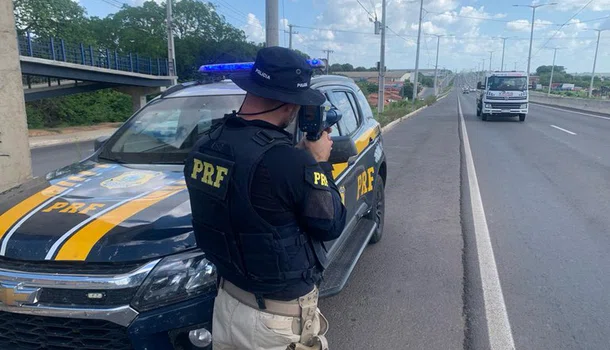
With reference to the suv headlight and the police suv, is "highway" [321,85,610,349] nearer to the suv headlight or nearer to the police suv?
the police suv

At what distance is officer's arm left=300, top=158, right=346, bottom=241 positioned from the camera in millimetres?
1618

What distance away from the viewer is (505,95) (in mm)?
22312

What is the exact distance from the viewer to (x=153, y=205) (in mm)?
2482

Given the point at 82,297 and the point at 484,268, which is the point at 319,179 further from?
the point at 484,268

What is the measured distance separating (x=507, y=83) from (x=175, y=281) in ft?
78.8

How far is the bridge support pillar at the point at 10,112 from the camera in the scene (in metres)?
5.13

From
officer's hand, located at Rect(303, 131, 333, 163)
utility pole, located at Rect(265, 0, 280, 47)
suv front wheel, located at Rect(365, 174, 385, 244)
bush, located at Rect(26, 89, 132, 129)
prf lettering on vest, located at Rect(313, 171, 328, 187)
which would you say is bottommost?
bush, located at Rect(26, 89, 132, 129)

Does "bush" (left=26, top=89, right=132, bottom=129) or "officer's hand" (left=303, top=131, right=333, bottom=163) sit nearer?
"officer's hand" (left=303, top=131, right=333, bottom=163)

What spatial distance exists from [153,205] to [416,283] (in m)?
2.54

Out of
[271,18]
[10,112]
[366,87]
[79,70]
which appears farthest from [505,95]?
[366,87]

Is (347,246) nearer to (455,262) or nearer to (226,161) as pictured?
(455,262)

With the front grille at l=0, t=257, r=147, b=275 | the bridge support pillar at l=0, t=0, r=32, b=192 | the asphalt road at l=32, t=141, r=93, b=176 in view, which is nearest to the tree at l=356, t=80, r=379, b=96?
the asphalt road at l=32, t=141, r=93, b=176

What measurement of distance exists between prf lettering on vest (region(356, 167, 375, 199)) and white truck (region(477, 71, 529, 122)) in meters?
20.2

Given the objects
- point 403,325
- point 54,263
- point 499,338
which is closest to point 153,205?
point 54,263
